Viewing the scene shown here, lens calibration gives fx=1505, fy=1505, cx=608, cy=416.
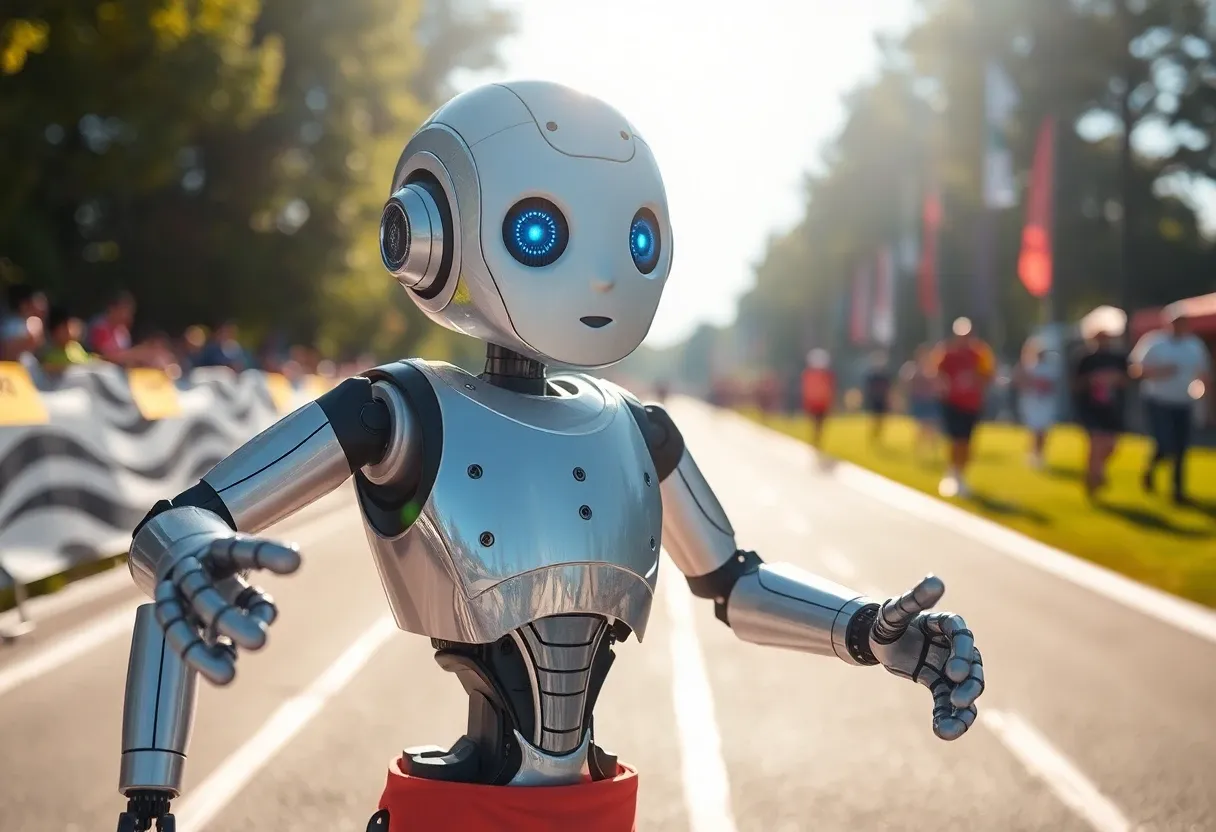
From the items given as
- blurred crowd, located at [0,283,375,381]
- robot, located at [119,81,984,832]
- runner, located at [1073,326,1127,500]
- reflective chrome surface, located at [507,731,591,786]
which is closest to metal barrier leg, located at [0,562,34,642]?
blurred crowd, located at [0,283,375,381]

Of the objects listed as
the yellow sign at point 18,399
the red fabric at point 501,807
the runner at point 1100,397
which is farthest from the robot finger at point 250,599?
the runner at point 1100,397

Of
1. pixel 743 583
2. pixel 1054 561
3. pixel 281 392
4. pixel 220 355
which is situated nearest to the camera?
pixel 743 583

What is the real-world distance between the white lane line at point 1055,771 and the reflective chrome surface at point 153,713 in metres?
3.38

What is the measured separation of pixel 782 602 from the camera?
132 inches

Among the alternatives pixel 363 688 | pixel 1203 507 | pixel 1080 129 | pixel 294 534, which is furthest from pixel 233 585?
pixel 1080 129

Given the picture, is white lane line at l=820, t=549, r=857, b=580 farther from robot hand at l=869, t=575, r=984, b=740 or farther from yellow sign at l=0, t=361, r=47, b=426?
robot hand at l=869, t=575, r=984, b=740

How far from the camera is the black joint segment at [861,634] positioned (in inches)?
125

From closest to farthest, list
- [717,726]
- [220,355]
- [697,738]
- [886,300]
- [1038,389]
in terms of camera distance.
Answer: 1. [697,738]
2. [717,726]
3. [220,355]
4. [1038,389]
5. [886,300]

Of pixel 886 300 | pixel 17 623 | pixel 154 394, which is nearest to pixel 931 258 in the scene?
pixel 886 300

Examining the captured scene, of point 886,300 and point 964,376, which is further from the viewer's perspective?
point 886,300

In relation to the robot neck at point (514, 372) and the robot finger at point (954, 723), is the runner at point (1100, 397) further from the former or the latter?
the robot finger at point (954, 723)

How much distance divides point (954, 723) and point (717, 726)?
3738 mm

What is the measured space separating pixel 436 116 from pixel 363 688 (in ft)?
14.3

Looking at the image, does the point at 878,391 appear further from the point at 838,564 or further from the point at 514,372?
the point at 514,372
